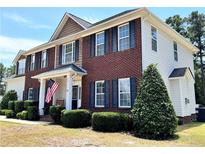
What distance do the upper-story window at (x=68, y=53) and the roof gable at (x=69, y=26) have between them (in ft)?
3.94

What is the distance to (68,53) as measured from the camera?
60.7ft

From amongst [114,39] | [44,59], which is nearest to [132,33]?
[114,39]

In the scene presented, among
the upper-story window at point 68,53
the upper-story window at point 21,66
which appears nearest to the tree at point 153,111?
the upper-story window at point 68,53

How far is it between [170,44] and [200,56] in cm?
1733

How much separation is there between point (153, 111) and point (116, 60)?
15.9ft

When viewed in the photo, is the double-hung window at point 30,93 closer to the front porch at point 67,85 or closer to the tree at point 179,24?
the front porch at point 67,85

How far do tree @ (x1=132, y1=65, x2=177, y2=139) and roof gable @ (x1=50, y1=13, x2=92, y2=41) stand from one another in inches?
324

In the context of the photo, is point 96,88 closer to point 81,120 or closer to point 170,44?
point 81,120

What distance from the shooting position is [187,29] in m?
A: 32.4

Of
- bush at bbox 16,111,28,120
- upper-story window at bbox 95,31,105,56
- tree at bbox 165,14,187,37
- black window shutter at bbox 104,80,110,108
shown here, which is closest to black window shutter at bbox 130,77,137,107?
black window shutter at bbox 104,80,110,108

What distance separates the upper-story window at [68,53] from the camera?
1803 centimetres

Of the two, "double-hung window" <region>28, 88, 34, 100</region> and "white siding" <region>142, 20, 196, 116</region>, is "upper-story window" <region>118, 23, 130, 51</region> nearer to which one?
"white siding" <region>142, 20, 196, 116</region>

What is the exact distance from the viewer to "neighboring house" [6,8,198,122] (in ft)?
44.4
